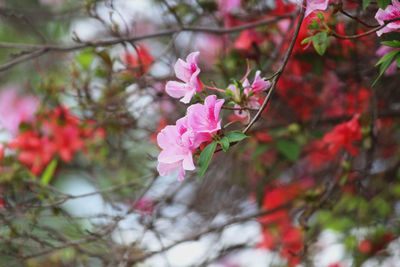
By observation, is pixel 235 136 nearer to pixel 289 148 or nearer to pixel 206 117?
pixel 206 117

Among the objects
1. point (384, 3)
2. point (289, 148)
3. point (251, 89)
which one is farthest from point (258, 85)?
point (289, 148)

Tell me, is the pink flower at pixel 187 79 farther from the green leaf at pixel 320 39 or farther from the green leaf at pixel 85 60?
the green leaf at pixel 85 60

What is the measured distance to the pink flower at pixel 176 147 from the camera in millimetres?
697

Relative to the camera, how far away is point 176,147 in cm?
71

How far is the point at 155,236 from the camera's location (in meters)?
1.24

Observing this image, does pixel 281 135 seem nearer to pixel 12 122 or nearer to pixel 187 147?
pixel 187 147

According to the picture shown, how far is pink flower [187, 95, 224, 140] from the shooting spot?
69 cm

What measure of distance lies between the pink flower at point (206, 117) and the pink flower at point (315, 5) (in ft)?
0.74

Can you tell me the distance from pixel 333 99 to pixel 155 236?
0.76 m

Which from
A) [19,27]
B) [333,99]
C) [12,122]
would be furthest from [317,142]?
[19,27]

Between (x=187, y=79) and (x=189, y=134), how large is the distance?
0.13 m

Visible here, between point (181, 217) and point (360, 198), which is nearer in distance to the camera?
point (360, 198)

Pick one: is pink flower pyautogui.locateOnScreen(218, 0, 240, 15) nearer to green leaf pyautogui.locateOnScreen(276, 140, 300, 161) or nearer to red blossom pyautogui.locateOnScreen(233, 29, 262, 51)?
red blossom pyautogui.locateOnScreen(233, 29, 262, 51)

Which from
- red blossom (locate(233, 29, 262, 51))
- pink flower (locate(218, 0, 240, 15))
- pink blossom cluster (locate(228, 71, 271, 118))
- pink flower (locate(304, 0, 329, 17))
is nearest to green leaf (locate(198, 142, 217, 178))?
pink blossom cluster (locate(228, 71, 271, 118))
